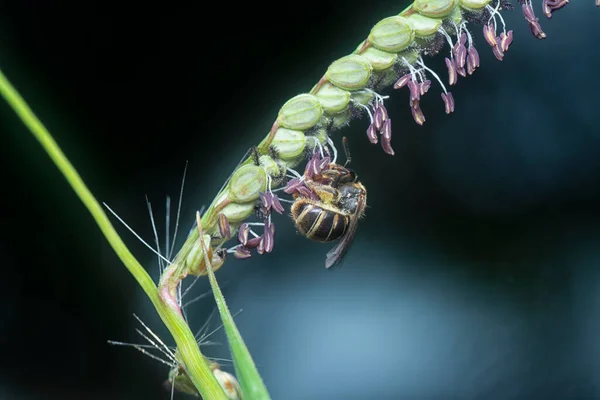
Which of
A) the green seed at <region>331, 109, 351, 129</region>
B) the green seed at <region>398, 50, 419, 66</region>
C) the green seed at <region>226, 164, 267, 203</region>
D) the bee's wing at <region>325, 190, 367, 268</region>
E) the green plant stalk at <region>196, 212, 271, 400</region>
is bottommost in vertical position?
the bee's wing at <region>325, 190, 367, 268</region>

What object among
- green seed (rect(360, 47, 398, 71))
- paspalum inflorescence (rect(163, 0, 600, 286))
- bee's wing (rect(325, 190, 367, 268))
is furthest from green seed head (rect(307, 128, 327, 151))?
bee's wing (rect(325, 190, 367, 268))

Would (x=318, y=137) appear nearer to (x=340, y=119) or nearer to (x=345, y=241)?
(x=340, y=119)

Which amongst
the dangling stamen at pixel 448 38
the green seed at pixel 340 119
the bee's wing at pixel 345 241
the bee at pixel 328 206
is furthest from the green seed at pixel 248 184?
the bee's wing at pixel 345 241

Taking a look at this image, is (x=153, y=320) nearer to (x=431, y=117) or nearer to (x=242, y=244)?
(x=431, y=117)

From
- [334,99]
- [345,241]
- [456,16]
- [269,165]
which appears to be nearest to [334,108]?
[334,99]

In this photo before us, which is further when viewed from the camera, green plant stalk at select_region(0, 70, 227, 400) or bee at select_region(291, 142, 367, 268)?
bee at select_region(291, 142, 367, 268)

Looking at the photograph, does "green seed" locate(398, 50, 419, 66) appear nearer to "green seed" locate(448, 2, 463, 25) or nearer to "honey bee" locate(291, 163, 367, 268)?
"green seed" locate(448, 2, 463, 25)

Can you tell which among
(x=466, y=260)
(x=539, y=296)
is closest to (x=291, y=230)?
(x=466, y=260)

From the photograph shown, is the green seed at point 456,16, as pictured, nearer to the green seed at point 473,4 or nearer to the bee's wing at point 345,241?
the green seed at point 473,4
